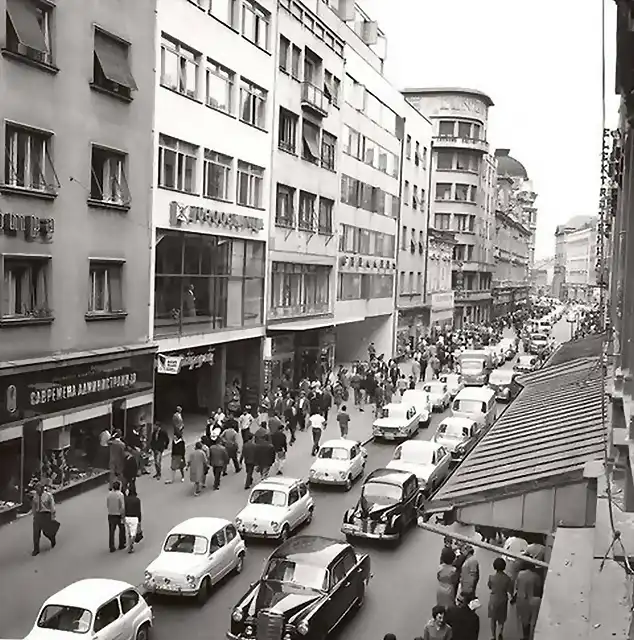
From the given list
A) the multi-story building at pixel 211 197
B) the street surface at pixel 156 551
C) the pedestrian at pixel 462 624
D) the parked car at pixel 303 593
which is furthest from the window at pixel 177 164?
the pedestrian at pixel 462 624

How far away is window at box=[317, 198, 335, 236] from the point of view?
41250mm

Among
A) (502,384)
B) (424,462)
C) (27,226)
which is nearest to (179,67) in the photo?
(27,226)

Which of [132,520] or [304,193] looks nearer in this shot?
[132,520]

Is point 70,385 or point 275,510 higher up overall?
point 70,385

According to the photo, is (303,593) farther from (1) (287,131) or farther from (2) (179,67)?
(1) (287,131)

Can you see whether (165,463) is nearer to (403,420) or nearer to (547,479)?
(403,420)

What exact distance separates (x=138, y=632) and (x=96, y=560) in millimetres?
4406

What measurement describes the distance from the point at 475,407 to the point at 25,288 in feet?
57.6

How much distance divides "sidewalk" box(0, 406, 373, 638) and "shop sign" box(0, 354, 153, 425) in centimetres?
233

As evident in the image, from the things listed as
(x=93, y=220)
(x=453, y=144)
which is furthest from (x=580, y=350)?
(x=453, y=144)

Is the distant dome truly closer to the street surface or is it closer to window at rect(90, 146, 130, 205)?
window at rect(90, 146, 130, 205)

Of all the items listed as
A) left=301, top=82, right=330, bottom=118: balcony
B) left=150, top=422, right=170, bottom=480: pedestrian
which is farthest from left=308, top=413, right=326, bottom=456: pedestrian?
left=301, top=82, right=330, bottom=118: balcony

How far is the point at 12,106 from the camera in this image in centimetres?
1981

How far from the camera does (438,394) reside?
3697cm
